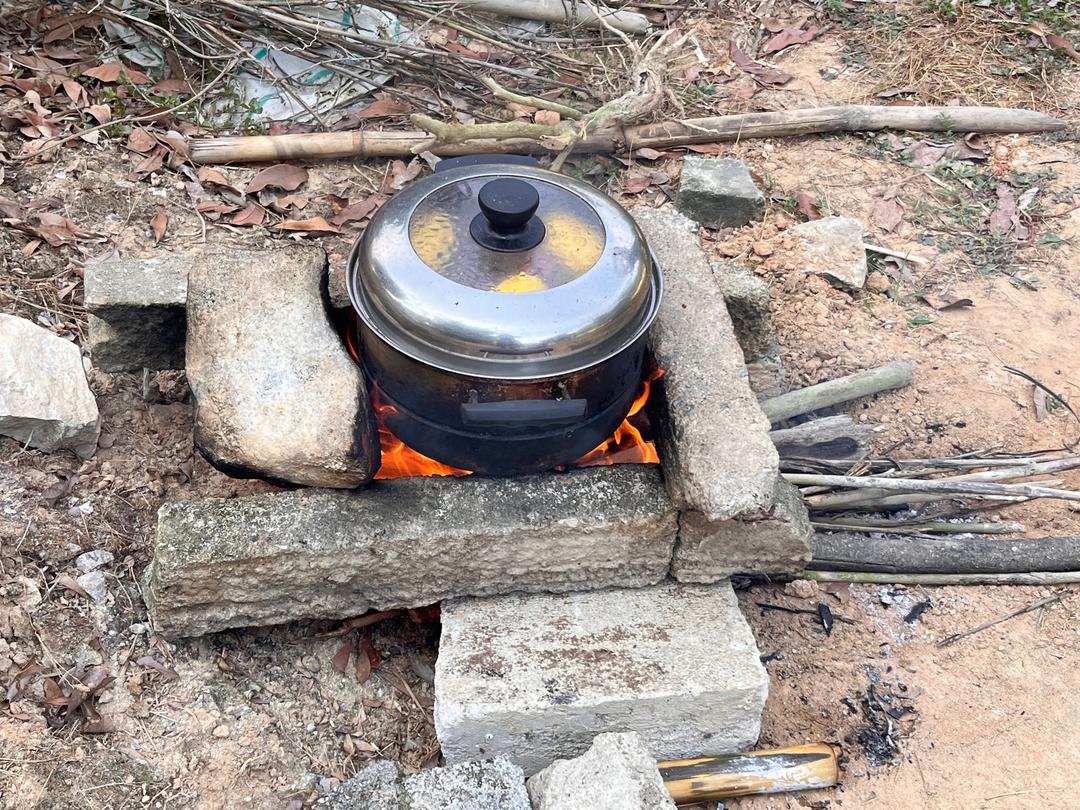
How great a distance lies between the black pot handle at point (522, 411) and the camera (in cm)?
230

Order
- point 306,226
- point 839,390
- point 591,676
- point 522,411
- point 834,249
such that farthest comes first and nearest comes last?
point 834,249
point 306,226
point 839,390
point 591,676
point 522,411

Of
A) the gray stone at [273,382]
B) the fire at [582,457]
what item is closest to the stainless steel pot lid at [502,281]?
the gray stone at [273,382]

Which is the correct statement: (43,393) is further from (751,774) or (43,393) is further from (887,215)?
(887,215)

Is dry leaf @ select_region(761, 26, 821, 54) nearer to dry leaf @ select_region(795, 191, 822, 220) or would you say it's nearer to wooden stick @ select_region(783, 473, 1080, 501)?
dry leaf @ select_region(795, 191, 822, 220)

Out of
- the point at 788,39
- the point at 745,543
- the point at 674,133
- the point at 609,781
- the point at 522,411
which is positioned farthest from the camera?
the point at 788,39

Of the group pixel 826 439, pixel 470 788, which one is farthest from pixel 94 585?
pixel 826 439

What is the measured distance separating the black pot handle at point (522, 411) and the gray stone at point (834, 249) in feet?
8.06

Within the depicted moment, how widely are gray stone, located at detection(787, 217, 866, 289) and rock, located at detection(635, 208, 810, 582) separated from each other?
60.3 inches

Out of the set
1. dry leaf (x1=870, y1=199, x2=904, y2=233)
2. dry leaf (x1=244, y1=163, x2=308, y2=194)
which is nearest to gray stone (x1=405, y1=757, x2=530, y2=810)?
dry leaf (x1=244, y1=163, x2=308, y2=194)

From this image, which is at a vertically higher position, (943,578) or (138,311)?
(138,311)

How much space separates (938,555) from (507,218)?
1.99 metres

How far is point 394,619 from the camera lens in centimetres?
305

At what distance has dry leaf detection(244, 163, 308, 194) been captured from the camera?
4469mm

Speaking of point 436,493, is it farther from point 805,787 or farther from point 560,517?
point 805,787
